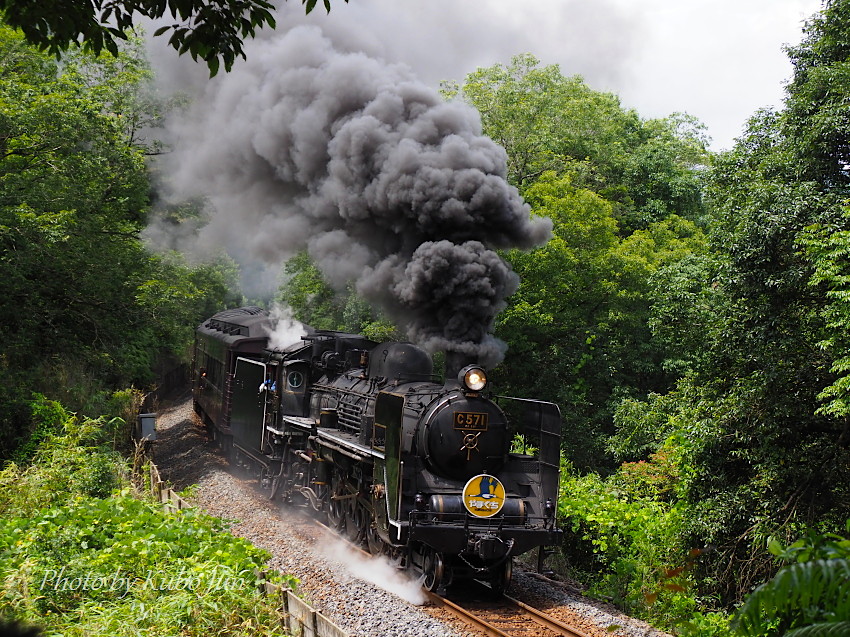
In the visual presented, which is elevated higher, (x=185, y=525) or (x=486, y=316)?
(x=486, y=316)

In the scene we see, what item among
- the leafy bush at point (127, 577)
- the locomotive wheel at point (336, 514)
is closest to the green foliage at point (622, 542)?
the locomotive wheel at point (336, 514)

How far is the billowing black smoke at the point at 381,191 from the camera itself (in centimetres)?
1005

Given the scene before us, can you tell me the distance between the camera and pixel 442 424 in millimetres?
8766

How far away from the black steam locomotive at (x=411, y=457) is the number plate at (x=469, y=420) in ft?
0.04

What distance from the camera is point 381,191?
11133mm

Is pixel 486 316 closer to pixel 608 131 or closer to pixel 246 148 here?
pixel 246 148

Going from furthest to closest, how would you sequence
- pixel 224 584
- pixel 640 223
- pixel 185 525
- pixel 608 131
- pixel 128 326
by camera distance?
pixel 608 131
pixel 640 223
pixel 128 326
pixel 185 525
pixel 224 584

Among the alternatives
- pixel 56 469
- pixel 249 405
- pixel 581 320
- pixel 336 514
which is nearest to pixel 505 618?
pixel 336 514

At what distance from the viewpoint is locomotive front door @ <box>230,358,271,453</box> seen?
45.0ft

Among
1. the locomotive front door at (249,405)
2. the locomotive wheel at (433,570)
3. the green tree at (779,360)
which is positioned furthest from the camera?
the locomotive front door at (249,405)

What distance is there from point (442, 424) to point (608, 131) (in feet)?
84.2

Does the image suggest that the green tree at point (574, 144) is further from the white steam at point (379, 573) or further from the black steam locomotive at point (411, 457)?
the white steam at point (379, 573)

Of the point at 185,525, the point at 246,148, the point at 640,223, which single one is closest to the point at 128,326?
the point at 246,148

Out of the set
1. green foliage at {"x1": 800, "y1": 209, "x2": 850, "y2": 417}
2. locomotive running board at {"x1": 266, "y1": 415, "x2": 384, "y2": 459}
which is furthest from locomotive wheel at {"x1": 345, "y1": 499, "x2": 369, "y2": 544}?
green foliage at {"x1": 800, "y1": 209, "x2": 850, "y2": 417}
